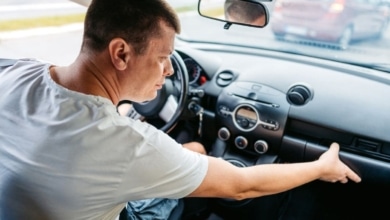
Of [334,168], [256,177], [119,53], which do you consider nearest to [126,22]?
[119,53]

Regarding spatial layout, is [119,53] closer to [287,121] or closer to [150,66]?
[150,66]

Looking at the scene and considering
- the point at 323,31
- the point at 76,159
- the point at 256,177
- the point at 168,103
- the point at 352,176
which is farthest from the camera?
the point at 323,31

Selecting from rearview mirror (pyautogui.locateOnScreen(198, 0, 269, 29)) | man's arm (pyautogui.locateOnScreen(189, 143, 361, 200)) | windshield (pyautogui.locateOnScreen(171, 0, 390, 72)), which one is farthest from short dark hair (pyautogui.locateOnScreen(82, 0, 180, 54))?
windshield (pyautogui.locateOnScreen(171, 0, 390, 72))

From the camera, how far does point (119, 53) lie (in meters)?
1.07

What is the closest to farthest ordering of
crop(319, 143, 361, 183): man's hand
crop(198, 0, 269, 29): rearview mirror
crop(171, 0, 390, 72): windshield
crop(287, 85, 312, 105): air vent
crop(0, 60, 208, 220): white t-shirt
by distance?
crop(0, 60, 208, 220): white t-shirt → crop(319, 143, 361, 183): man's hand → crop(198, 0, 269, 29): rearview mirror → crop(287, 85, 312, 105): air vent → crop(171, 0, 390, 72): windshield

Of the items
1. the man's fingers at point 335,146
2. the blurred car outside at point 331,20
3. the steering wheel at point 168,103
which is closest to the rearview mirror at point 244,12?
the steering wheel at point 168,103

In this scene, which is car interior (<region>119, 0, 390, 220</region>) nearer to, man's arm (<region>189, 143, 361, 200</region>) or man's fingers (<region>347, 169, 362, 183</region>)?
man's fingers (<region>347, 169, 362, 183</region>)

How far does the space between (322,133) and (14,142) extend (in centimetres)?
138

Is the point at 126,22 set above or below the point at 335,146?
below

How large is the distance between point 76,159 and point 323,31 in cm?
183

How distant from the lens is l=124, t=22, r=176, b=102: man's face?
3.63 ft

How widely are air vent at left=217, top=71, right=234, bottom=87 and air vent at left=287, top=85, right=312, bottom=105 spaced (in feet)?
1.21

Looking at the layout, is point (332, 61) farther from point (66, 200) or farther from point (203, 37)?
point (66, 200)

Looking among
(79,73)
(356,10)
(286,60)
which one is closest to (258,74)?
(286,60)
